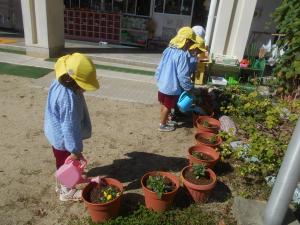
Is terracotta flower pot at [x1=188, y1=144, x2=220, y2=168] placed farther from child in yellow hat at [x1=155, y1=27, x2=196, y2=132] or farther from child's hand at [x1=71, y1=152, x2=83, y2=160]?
child's hand at [x1=71, y1=152, x2=83, y2=160]

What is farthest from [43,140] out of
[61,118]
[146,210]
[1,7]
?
[1,7]

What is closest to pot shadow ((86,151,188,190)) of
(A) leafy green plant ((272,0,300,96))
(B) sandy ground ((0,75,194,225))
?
(B) sandy ground ((0,75,194,225))

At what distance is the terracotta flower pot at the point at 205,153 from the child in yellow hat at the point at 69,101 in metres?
1.60

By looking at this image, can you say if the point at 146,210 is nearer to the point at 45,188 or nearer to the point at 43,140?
the point at 45,188

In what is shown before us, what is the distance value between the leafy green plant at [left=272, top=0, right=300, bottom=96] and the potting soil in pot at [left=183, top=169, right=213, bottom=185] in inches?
124

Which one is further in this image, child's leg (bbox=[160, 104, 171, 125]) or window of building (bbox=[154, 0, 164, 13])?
window of building (bbox=[154, 0, 164, 13])

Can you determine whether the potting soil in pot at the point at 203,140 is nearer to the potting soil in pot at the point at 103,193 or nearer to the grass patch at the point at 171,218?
the grass patch at the point at 171,218

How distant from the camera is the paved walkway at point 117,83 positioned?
22.5 feet

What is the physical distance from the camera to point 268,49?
8633mm

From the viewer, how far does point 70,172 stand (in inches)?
130

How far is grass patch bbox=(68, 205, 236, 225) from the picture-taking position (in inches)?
129

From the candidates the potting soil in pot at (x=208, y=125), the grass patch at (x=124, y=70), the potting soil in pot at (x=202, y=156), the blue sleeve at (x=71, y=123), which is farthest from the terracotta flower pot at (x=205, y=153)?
the grass patch at (x=124, y=70)

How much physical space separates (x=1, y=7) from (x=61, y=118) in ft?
39.6

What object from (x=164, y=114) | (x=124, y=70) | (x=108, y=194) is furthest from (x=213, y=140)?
(x=124, y=70)
